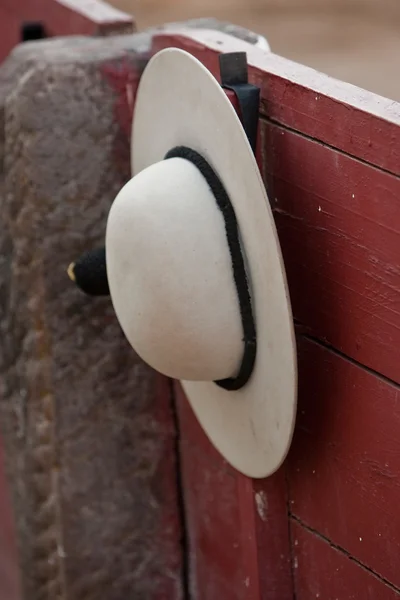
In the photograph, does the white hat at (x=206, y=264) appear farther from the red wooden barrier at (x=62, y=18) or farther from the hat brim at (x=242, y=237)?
the red wooden barrier at (x=62, y=18)

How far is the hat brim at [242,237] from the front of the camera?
3.94ft

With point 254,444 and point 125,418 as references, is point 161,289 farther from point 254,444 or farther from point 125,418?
point 125,418

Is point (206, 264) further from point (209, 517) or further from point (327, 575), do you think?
point (209, 517)

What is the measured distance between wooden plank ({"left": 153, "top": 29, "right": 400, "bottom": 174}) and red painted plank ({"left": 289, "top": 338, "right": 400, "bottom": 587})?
236mm

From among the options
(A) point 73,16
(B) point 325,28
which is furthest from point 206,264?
(B) point 325,28

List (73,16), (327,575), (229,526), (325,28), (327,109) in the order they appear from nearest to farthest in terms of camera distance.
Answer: (327,109)
(327,575)
(229,526)
(73,16)
(325,28)

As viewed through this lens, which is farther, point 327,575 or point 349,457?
point 327,575

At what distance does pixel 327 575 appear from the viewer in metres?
1.44

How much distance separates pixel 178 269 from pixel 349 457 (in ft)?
0.92

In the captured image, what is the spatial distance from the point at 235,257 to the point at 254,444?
0.25 m

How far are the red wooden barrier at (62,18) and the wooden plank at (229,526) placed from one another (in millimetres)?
577

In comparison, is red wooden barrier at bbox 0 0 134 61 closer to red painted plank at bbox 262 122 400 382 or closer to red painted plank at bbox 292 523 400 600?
red painted plank at bbox 262 122 400 382

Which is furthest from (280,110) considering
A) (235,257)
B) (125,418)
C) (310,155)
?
(125,418)

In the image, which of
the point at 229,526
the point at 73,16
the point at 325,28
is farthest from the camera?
the point at 325,28
